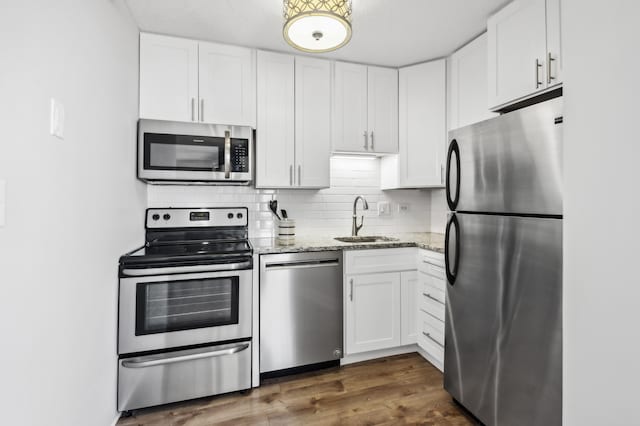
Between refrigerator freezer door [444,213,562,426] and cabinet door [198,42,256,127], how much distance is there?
185cm

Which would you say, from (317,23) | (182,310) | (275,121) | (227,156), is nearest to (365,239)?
(275,121)

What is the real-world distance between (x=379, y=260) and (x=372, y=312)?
43 centimetres

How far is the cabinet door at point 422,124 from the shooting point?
9.05ft

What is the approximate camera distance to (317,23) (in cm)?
160

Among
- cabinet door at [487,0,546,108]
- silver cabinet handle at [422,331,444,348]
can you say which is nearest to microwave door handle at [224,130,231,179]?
cabinet door at [487,0,546,108]

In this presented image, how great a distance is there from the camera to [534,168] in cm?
143

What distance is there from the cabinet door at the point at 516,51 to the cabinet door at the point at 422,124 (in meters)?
0.64

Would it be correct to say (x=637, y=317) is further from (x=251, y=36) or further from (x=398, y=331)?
(x=251, y=36)

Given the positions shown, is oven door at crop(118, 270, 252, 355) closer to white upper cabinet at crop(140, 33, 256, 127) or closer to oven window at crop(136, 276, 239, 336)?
oven window at crop(136, 276, 239, 336)

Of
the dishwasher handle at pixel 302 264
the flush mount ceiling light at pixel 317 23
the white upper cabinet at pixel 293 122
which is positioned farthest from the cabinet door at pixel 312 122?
the flush mount ceiling light at pixel 317 23

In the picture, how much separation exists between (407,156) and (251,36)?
5.48 feet

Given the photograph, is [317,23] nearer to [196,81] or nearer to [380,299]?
[196,81]

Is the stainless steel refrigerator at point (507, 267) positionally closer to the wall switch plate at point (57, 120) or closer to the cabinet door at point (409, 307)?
the cabinet door at point (409, 307)

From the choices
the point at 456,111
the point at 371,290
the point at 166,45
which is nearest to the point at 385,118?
the point at 456,111
